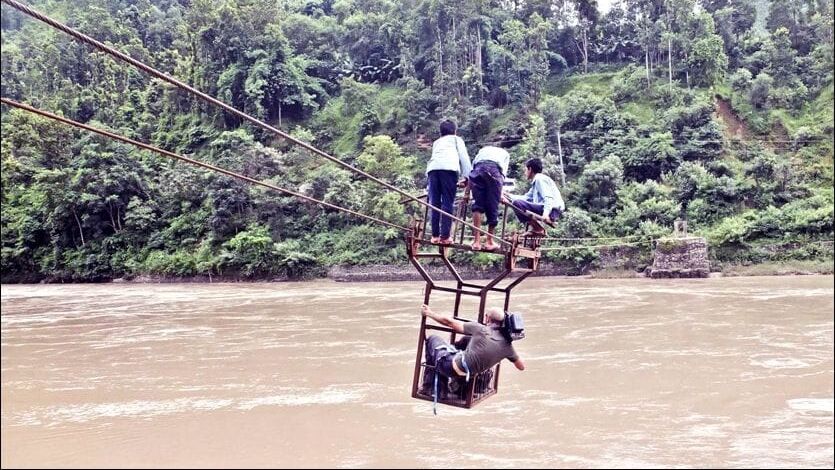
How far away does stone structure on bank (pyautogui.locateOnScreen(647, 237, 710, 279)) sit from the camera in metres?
22.7

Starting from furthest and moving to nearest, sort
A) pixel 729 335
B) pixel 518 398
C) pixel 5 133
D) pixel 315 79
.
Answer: pixel 315 79 → pixel 5 133 → pixel 729 335 → pixel 518 398

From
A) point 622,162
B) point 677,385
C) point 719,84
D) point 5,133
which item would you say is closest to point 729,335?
point 677,385

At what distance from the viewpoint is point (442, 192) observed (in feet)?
14.3

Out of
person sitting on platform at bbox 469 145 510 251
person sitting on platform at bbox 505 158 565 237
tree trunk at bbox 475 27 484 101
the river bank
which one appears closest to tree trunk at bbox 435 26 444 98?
tree trunk at bbox 475 27 484 101

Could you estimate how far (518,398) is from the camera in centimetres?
881

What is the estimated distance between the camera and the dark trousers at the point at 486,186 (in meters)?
4.42

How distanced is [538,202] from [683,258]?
19.7 metres

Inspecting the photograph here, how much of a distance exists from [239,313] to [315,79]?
23429 millimetres

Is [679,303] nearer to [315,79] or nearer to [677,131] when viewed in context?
[677,131]

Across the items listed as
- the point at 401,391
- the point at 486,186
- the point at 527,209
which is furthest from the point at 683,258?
the point at 486,186

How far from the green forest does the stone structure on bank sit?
129cm

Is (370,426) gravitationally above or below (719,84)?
below

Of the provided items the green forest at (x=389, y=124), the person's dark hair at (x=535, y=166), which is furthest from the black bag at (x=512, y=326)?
the green forest at (x=389, y=124)

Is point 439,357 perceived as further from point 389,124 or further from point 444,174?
point 389,124
